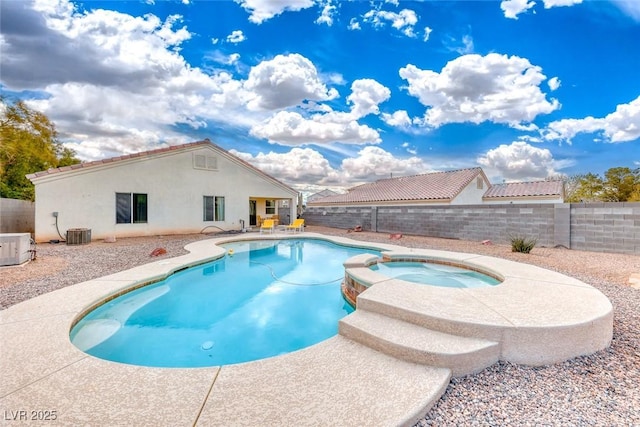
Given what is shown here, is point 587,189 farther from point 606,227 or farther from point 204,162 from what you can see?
point 204,162

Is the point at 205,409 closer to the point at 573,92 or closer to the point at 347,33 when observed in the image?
the point at 347,33

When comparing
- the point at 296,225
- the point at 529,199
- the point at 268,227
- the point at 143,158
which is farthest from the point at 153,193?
the point at 529,199

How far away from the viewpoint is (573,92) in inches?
527

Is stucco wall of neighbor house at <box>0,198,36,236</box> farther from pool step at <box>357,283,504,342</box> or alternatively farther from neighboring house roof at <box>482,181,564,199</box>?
neighboring house roof at <box>482,181,564,199</box>

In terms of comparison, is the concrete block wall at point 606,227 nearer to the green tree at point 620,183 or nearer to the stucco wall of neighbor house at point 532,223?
the stucco wall of neighbor house at point 532,223

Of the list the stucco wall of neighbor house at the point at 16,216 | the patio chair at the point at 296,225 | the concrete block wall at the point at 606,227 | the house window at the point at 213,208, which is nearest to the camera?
the concrete block wall at the point at 606,227

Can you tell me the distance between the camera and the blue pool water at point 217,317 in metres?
4.00

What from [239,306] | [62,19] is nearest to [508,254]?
[239,306]

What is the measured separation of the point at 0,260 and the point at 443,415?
10.2 m

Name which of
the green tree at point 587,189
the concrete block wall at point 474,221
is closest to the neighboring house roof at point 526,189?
the green tree at point 587,189

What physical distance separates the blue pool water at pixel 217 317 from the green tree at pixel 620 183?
27.9m

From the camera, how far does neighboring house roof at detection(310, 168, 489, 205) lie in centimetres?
1989

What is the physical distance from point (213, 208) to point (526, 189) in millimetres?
23584

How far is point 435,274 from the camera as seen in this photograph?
7234 mm
